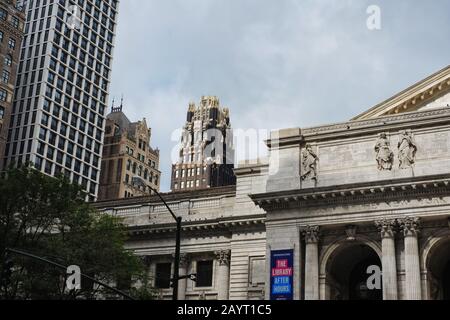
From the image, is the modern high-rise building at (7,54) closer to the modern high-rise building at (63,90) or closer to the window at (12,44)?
the window at (12,44)

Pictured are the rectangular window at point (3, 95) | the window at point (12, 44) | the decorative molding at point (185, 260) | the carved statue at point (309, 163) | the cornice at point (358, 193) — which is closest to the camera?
the cornice at point (358, 193)

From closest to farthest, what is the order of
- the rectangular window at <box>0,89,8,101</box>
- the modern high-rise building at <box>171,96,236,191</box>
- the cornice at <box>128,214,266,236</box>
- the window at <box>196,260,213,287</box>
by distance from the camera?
the cornice at <box>128,214,266,236</box> → the window at <box>196,260,213,287</box> → the rectangular window at <box>0,89,8,101</box> → the modern high-rise building at <box>171,96,236,191</box>

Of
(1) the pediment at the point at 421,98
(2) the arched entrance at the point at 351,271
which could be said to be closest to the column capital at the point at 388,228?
(2) the arched entrance at the point at 351,271

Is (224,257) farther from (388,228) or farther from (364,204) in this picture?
(388,228)

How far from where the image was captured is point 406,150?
143 feet

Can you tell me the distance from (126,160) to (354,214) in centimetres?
9136

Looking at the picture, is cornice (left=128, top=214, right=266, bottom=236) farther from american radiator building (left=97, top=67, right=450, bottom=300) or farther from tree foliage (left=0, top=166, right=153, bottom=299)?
tree foliage (left=0, top=166, right=153, bottom=299)

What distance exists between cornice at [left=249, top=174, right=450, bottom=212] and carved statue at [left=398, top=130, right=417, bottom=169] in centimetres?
207

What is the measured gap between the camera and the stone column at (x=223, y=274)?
50.8 meters

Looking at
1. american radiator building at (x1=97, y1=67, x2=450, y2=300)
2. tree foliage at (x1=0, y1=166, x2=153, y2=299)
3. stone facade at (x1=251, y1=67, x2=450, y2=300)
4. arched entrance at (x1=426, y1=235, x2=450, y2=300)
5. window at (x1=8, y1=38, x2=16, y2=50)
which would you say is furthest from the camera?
window at (x1=8, y1=38, x2=16, y2=50)

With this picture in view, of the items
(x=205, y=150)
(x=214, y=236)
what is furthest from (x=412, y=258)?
(x=205, y=150)

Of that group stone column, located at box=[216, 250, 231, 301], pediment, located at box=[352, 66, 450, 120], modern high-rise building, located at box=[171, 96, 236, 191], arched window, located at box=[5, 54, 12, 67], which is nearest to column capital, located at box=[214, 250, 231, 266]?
stone column, located at box=[216, 250, 231, 301]

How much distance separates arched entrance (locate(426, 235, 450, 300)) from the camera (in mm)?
41562

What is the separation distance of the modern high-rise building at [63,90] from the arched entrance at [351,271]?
69.9 meters
